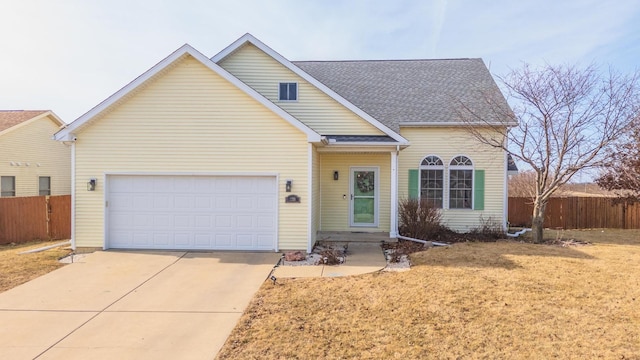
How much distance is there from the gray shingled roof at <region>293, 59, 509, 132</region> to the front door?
1897 mm

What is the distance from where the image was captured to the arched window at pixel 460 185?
13.1 metres

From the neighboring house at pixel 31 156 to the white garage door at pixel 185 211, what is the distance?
11.8 m

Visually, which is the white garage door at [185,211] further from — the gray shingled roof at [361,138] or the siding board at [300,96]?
the siding board at [300,96]

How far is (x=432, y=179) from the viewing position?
13172mm

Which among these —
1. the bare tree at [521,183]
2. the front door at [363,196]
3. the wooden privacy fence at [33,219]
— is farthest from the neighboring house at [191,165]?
the bare tree at [521,183]

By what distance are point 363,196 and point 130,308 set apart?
8426mm

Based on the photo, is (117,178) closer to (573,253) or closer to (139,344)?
(139,344)

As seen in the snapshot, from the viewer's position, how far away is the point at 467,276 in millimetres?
7094

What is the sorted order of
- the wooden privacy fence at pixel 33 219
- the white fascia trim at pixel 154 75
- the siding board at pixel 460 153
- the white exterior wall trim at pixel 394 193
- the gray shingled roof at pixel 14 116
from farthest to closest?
the gray shingled roof at pixel 14 116 < the siding board at pixel 460 153 < the wooden privacy fence at pixel 33 219 < the white exterior wall trim at pixel 394 193 < the white fascia trim at pixel 154 75

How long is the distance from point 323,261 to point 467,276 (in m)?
3.16

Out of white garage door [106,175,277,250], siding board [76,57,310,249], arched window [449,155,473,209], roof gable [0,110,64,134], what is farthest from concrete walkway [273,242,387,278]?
roof gable [0,110,64,134]

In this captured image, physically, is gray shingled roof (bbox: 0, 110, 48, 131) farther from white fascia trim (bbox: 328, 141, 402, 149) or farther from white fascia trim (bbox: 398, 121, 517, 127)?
white fascia trim (bbox: 398, 121, 517, 127)

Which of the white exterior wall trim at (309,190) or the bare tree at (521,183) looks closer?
the white exterior wall trim at (309,190)

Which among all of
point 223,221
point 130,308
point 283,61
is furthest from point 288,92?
point 130,308
